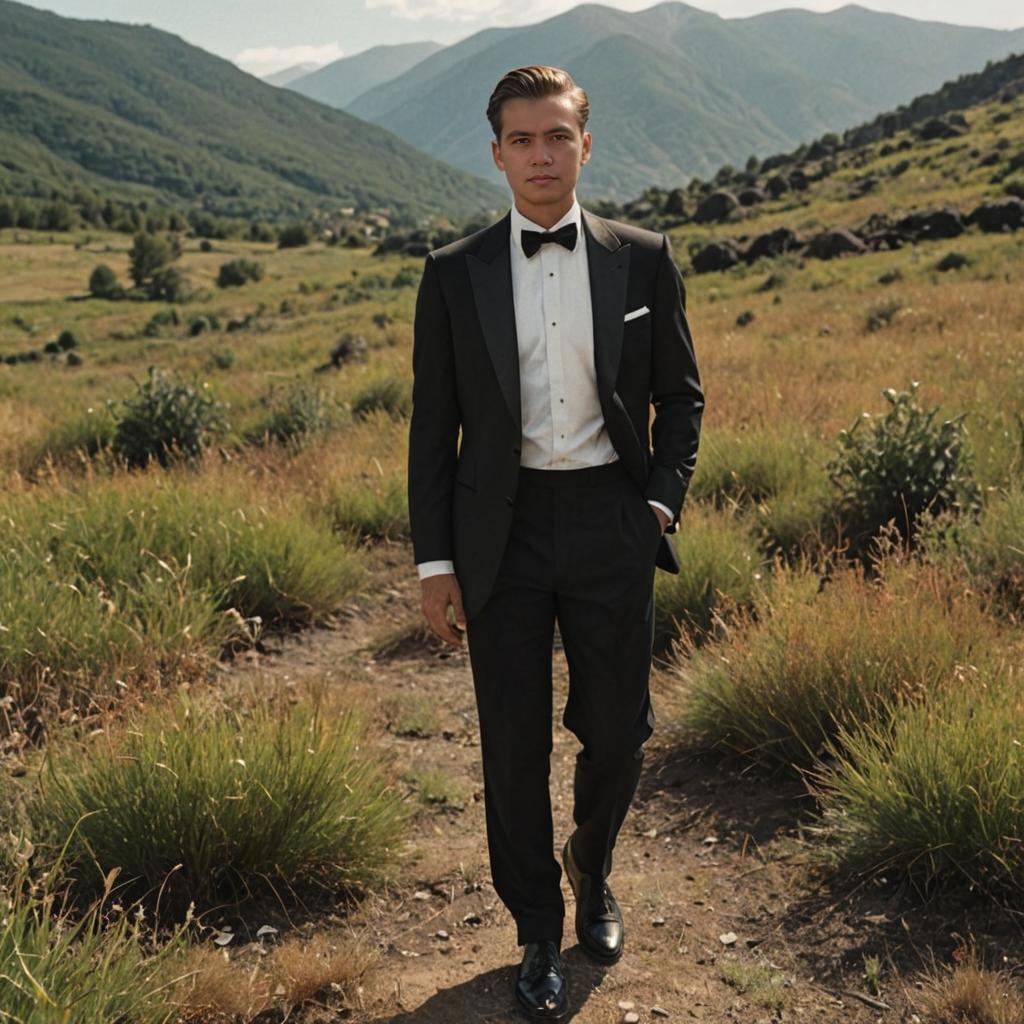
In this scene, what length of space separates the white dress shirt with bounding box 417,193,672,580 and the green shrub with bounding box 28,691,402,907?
141 centimetres

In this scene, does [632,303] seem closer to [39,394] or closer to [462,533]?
[462,533]

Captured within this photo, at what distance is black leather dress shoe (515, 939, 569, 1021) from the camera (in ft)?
9.90

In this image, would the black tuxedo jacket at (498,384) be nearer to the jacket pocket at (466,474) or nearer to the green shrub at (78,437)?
the jacket pocket at (466,474)

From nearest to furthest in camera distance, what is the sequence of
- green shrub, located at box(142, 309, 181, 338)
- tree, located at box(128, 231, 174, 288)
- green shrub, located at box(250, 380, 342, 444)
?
green shrub, located at box(250, 380, 342, 444), green shrub, located at box(142, 309, 181, 338), tree, located at box(128, 231, 174, 288)

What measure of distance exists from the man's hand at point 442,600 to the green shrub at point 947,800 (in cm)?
143

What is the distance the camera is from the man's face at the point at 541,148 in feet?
9.32

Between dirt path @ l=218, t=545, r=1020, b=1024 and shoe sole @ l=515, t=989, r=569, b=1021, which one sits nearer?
shoe sole @ l=515, t=989, r=569, b=1021

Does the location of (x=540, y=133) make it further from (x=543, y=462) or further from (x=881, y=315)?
(x=881, y=315)

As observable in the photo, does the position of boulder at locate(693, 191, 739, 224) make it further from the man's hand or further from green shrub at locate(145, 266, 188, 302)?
the man's hand

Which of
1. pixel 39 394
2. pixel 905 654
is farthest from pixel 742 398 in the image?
pixel 39 394

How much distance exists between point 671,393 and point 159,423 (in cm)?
751

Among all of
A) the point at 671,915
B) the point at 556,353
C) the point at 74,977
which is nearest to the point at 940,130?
the point at 671,915

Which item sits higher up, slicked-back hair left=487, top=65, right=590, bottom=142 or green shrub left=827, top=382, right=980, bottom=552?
slicked-back hair left=487, top=65, right=590, bottom=142

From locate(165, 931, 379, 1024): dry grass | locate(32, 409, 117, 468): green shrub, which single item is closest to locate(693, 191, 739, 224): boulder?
locate(32, 409, 117, 468): green shrub
